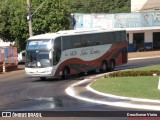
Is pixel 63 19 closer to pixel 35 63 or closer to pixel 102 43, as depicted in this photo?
pixel 102 43

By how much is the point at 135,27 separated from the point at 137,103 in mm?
39029

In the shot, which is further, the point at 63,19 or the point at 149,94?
the point at 63,19

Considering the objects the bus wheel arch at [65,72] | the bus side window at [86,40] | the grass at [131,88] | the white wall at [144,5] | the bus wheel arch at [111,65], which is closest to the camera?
the grass at [131,88]

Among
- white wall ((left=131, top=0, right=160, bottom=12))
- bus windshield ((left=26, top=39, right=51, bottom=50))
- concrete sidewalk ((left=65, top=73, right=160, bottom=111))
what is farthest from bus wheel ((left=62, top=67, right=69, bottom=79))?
white wall ((left=131, top=0, right=160, bottom=12))

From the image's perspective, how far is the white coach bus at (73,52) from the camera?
29.8 m

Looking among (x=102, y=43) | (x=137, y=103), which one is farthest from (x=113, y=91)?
→ (x=102, y=43)

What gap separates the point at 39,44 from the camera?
29.9 meters

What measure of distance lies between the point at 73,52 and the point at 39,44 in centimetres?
274

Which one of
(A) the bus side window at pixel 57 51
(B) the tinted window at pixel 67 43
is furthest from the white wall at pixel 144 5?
(A) the bus side window at pixel 57 51

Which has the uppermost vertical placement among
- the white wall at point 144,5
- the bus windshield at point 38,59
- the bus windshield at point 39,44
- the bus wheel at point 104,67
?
the white wall at point 144,5

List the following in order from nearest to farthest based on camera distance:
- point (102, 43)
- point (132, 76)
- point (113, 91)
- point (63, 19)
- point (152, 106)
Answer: point (152, 106) < point (113, 91) < point (132, 76) < point (102, 43) < point (63, 19)

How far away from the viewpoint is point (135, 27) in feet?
181

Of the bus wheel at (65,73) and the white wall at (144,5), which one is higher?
the white wall at (144,5)

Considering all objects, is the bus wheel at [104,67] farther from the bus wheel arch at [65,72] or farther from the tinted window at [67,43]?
the tinted window at [67,43]
